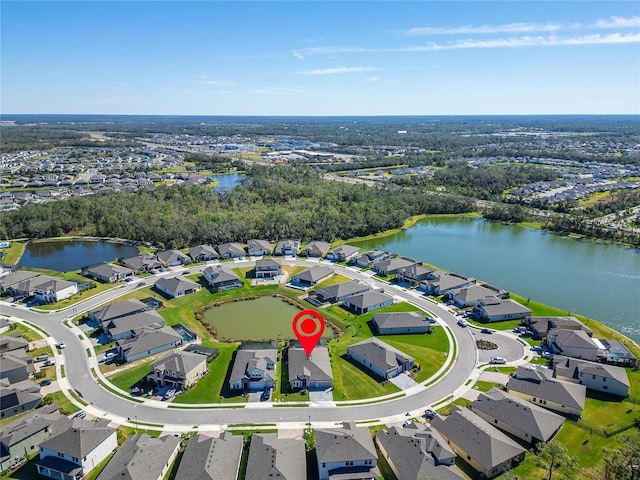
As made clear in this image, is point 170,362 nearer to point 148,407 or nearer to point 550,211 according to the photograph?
point 148,407

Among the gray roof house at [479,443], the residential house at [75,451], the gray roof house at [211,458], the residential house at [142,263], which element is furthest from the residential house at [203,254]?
the gray roof house at [479,443]

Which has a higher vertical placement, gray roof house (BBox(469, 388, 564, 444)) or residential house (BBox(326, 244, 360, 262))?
residential house (BBox(326, 244, 360, 262))

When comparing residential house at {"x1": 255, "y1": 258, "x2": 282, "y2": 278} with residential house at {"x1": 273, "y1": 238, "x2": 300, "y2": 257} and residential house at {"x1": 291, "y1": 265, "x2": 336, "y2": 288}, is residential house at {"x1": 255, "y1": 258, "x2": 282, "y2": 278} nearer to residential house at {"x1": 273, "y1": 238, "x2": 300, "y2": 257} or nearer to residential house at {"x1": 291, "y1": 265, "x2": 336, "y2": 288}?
residential house at {"x1": 291, "y1": 265, "x2": 336, "y2": 288}

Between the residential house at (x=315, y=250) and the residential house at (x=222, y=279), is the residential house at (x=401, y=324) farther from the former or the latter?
the residential house at (x=315, y=250)

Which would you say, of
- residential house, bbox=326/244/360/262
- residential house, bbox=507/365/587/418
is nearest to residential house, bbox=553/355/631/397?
residential house, bbox=507/365/587/418

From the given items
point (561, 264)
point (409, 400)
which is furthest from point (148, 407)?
point (561, 264)
